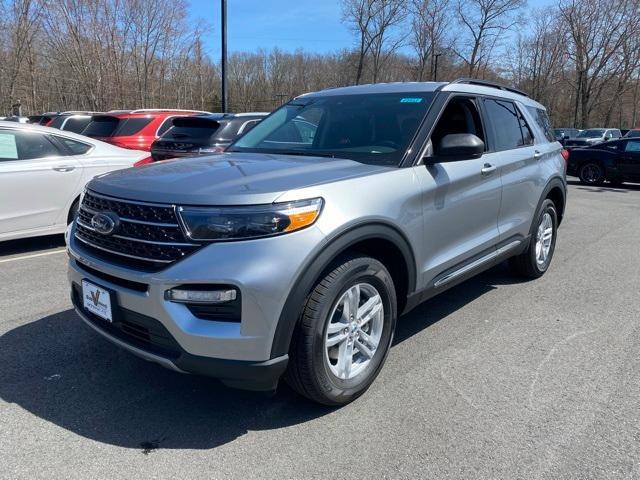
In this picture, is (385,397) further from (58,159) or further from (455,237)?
(58,159)

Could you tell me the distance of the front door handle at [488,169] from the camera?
4.06 meters

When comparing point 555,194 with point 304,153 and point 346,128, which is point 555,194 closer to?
point 346,128

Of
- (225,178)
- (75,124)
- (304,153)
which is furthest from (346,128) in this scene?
(75,124)

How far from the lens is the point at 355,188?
291 cm

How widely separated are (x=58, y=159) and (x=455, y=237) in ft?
16.2

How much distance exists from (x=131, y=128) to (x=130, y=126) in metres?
0.05

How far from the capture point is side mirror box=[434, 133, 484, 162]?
3393 millimetres

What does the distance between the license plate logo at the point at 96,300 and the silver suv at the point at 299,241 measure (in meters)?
0.01

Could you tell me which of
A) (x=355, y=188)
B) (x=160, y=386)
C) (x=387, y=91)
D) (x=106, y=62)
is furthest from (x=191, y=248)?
(x=106, y=62)

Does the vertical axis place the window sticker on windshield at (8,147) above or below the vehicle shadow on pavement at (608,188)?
above

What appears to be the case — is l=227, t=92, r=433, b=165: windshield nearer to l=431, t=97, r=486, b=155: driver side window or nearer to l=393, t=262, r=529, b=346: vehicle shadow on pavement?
l=431, t=97, r=486, b=155: driver side window

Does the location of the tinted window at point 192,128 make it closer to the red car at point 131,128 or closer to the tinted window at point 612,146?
the red car at point 131,128

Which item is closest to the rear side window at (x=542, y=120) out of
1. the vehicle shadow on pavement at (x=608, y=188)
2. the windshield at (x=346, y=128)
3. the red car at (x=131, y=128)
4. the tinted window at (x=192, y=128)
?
the windshield at (x=346, y=128)

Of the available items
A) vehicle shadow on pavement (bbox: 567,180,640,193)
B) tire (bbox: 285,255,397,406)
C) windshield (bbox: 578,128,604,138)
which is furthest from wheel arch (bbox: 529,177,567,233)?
windshield (bbox: 578,128,604,138)
